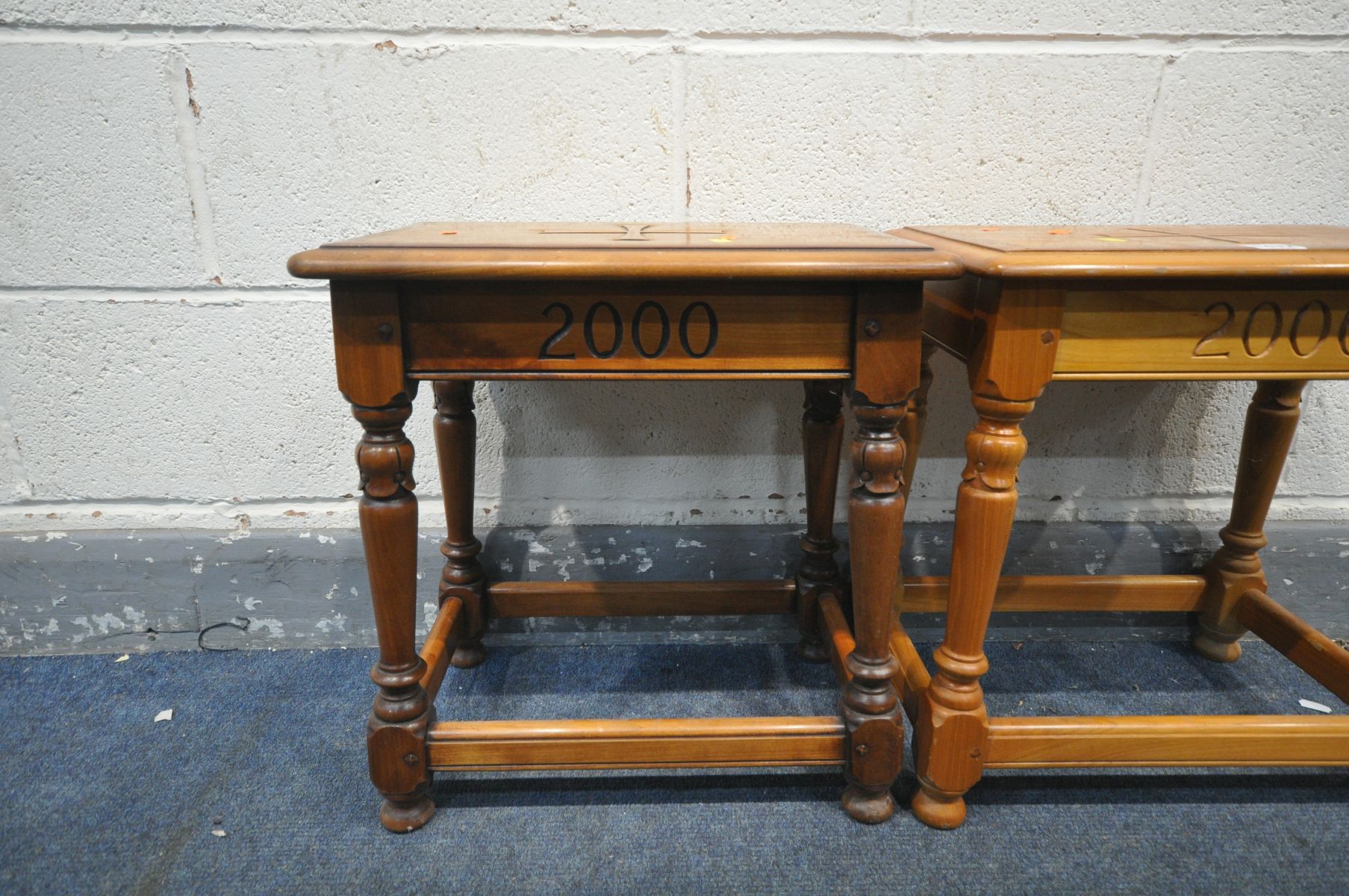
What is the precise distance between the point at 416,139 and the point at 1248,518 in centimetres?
151

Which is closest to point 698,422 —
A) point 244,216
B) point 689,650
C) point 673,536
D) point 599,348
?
point 673,536

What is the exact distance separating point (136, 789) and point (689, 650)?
0.84 metres

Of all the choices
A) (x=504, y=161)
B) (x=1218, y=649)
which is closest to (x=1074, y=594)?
(x=1218, y=649)

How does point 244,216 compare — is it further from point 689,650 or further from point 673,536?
point 689,650

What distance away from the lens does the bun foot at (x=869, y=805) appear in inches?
38.0

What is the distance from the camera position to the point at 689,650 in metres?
1.36

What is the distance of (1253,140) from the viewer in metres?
Result: 1.24

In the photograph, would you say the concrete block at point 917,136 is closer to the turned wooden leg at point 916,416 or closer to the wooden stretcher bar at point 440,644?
the turned wooden leg at point 916,416

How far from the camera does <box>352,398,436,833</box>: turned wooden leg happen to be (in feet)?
2.71

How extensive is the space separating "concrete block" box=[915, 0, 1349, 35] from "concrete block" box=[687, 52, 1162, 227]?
4cm

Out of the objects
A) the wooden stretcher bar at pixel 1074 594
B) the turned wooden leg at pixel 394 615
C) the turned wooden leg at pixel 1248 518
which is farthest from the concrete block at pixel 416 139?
the turned wooden leg at pixel 1248 518

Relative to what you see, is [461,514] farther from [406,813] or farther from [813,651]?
[813,651]

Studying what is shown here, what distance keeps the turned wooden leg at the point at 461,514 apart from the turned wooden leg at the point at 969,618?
2.38 ft

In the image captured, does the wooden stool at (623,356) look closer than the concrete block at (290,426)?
Yes
